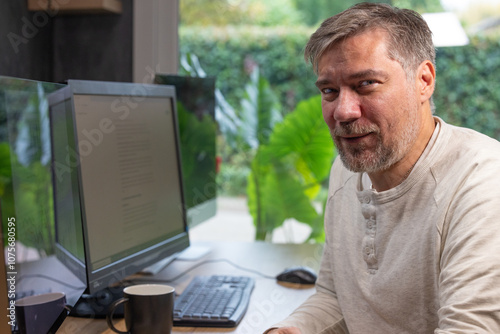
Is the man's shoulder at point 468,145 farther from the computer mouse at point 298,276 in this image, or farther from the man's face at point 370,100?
the computer mouse at point 298,276

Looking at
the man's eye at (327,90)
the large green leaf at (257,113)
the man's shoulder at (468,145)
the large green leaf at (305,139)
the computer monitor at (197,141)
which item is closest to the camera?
the man's shoulder at (468,145)

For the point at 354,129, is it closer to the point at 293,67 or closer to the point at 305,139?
the point at 305,139

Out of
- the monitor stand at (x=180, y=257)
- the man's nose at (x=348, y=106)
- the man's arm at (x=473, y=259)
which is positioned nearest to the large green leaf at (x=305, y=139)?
the monitor stand at (x=180, y=257)

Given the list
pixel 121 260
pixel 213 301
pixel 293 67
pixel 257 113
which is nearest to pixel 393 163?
pixel 213 301

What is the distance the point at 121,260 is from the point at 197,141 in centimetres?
80

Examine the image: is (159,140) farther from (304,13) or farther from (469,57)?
(469,57)

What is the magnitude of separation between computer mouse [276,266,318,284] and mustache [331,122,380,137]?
0.59m

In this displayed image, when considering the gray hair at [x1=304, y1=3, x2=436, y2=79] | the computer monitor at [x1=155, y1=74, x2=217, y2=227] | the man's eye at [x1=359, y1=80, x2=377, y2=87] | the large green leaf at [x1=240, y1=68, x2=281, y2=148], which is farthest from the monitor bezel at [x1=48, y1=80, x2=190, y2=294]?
the large green leaf at [x1=240, y1=68, x2=281, y2=148]

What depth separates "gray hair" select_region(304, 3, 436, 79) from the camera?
1.19 meters

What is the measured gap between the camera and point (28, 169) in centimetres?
85

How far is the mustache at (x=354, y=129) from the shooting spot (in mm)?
1203

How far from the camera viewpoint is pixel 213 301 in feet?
4.65

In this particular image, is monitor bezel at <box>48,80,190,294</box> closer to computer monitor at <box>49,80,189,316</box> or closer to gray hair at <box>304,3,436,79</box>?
computer monitor at <box>49,80,189,316</box>

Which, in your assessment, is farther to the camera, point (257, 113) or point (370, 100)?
point (257, 113)
